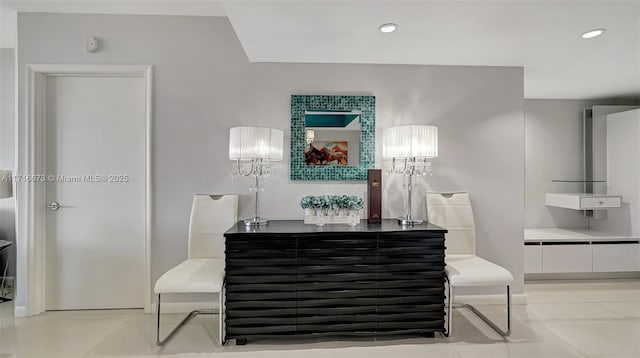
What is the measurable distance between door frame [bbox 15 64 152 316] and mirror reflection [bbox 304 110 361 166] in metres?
1.37

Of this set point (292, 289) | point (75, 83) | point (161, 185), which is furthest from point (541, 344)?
point (75, 83)

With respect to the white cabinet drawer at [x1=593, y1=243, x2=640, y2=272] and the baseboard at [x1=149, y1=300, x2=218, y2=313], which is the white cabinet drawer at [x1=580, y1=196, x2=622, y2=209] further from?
the baseboard at [x1=149, y1=300, x2=218, y2=313]

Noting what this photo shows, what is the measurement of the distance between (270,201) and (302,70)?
1.19m

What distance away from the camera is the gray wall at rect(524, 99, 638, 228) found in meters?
4.32

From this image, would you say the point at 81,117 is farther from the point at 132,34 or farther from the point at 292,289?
the point at 292,289

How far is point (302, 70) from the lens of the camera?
2941 millimetres

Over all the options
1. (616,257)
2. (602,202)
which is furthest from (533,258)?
(602,202)

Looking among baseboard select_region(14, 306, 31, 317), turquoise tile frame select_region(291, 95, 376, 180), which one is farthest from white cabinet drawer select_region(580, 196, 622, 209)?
baseboard select_region(14, 306, 31, 317)

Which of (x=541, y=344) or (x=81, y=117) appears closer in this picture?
(x=541, y=344)

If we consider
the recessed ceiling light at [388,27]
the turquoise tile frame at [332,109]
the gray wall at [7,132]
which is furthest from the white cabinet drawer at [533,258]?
the gray wall at [7,132]

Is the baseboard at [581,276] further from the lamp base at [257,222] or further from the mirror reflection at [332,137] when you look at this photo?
the lamp base at [257,222]

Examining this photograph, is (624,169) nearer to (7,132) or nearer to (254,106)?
(254,106)

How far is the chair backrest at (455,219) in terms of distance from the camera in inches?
114

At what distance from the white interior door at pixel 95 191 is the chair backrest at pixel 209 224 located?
540mm
